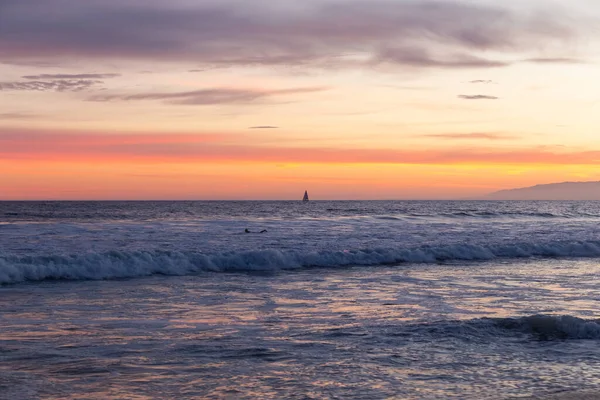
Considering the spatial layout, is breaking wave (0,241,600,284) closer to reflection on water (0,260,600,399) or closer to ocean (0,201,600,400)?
ocean (0,201,600,400)

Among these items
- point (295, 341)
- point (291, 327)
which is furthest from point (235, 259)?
point (295, 341)

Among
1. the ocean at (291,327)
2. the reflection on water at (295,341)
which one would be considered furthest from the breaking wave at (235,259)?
the reflection on water at (295,341)

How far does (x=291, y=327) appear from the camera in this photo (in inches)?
455

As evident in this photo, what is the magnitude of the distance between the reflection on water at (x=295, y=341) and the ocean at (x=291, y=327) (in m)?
0.03

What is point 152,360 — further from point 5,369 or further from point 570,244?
point 570,244

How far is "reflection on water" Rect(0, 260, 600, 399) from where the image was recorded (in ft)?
25.7

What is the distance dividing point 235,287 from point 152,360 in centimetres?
873

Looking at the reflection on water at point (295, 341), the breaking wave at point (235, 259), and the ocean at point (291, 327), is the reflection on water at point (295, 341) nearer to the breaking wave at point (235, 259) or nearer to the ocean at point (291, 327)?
the ocean at point (291, 327)

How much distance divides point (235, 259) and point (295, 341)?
13.8 m

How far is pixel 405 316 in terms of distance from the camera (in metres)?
12.6

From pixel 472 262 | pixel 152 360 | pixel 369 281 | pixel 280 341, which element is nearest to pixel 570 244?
pixel 472 262

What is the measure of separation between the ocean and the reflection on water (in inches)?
1.4

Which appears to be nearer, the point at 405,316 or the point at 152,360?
the point at 152,360

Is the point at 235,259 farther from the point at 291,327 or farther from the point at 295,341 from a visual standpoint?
the point at 295,341
